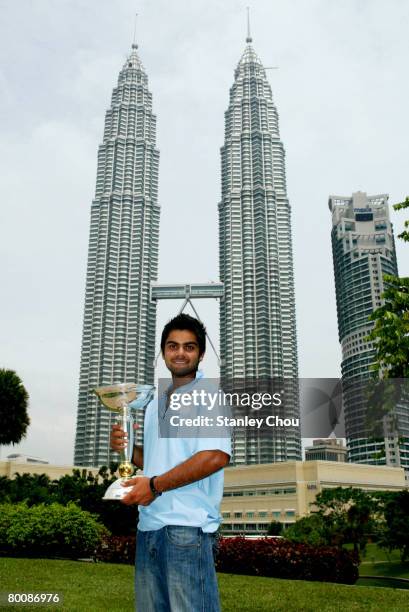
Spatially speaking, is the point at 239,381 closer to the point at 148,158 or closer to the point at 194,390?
the point at 194,390

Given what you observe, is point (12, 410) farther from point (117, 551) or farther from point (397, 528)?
point (397, 528)

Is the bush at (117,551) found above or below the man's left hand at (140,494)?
below

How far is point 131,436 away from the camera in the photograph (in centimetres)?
349

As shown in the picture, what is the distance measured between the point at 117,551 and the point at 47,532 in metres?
2.45

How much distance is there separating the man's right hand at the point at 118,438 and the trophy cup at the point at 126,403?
28 millimetres

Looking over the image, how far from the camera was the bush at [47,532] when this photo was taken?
17.8 metres

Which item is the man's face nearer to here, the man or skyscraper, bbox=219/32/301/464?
the man

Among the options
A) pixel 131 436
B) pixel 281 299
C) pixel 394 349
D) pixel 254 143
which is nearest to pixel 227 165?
pixel 254 143

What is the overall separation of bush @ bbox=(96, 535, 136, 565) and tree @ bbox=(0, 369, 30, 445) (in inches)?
534

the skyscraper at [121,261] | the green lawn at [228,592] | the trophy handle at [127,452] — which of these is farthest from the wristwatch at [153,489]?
the skyscraper at [121,261]

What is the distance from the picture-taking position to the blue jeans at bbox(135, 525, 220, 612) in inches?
104

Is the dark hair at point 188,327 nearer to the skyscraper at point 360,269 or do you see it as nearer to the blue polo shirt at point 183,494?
the blue polo shirt at point 183,494

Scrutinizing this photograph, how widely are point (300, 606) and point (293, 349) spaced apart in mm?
101990

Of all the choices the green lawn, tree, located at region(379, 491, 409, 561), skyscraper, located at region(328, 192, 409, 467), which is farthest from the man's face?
skyscraper, located at region(328, 192, 409, 467)
